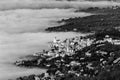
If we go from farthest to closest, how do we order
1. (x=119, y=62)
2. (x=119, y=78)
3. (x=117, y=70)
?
(x=119, y=62) < (x=117, y=70) < (x=119, y=78)

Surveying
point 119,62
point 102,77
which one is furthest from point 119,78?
point 119,62

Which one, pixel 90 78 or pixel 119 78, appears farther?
pixel 90 78

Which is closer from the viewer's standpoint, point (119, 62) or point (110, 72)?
point (110, 72)

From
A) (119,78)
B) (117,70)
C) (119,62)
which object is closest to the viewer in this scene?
(119,78)

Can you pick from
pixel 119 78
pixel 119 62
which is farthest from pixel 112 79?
pixel 119 62

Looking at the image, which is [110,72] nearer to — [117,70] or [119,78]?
[117,70]

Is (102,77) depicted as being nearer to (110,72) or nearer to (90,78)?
(110,72)

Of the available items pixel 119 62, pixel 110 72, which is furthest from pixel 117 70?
pixel 119 62
